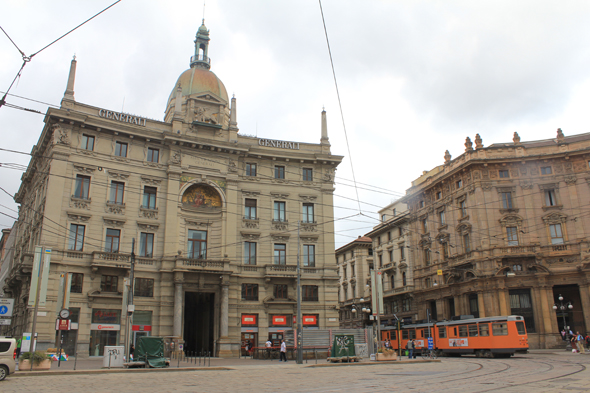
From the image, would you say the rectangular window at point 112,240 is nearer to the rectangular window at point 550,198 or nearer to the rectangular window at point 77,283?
the rectangular window at point 77,283

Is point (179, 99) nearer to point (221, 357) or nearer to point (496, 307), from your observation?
point (221, 357)

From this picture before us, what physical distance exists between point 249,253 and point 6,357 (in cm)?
2368

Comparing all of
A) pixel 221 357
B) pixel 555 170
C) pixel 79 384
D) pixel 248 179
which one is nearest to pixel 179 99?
pixel 248 179

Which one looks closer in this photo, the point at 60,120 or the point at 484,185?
the point at 60,120

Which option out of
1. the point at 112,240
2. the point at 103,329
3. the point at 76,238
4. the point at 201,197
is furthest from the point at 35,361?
the point at 201,197

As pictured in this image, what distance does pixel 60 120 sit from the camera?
3519 cm

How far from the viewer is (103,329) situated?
111 feet

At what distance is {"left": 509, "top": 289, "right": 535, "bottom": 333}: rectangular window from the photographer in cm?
4591

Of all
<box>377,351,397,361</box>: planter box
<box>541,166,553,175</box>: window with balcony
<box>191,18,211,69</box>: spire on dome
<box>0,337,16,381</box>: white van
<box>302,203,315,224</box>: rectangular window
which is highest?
<box>191,18,211,69</box>: spire on dome

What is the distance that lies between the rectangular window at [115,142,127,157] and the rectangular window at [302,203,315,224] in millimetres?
15866

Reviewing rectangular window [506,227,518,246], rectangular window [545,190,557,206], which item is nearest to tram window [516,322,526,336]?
rectangular window [506,227,518,246]

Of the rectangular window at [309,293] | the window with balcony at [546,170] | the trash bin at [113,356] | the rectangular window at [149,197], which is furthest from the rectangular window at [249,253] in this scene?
the window with balcony at [546,170]

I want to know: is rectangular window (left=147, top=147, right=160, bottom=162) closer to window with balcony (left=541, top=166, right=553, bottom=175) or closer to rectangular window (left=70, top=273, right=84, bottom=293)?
rectangular window (left=70, top=273, right=84, bottom=293)

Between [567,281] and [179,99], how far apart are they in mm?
39605
